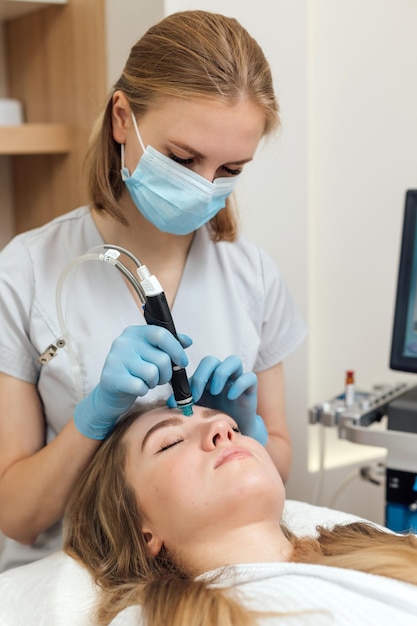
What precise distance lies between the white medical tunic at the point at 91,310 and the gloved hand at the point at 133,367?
194mm

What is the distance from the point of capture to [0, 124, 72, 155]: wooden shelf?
6.28 feet

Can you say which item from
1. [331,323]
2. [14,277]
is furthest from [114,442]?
[331,323]

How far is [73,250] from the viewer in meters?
1.62

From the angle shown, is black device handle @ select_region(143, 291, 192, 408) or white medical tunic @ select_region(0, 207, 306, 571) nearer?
black device handle @ select_region(143, 291, 192, 408)

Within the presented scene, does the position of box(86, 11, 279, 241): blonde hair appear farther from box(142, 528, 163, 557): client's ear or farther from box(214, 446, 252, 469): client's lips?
box(142, 528, 163, 557): client's ear

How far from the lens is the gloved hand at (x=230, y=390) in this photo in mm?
1447

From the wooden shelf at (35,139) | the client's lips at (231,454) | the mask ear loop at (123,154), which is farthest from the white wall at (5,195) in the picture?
the client's lips at (231,454)

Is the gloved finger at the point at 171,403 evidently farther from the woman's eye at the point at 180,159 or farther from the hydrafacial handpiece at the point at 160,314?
the woman's eye at the point at 180,159

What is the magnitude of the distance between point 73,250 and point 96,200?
0.11 meters

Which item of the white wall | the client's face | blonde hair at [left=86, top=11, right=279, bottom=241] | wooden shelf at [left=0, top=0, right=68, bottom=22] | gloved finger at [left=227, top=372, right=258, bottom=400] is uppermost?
wooden shelf at [left=0, top=0, right=68, bottom=22]

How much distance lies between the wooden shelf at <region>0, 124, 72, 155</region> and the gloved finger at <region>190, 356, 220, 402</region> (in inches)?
30.1

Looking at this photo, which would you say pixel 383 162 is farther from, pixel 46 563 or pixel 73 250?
pixel 46 563

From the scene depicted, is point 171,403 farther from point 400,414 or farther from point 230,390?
point 400,414

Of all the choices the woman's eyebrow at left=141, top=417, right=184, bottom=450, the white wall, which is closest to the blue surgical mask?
the woman's eyebrow at left=141, top=417, right=184, bottom=450
